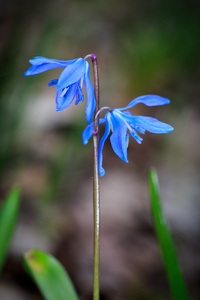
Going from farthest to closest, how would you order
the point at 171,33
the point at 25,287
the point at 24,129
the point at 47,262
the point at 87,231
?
the point at 171,33
the point at 24,129
the point at 87,231
the point at 25,287
the point at 47,262

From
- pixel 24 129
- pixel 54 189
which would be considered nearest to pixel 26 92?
pixel 54 189

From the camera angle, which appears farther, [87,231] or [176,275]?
[87,231]

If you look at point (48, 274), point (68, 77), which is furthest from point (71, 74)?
point (48, 274)

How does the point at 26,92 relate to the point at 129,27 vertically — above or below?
below

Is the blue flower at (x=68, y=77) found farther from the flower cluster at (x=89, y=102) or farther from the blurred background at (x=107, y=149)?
the blurred background at (x=107, y=149)

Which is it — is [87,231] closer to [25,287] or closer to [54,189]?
[54,189]

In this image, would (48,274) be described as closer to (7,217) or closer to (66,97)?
(7,217)

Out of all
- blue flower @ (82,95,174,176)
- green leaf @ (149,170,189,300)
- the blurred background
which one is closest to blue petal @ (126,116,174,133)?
blue flower @ (82,95,174,176)

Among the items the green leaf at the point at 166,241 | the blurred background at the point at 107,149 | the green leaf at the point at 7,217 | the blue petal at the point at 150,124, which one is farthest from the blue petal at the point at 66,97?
the blurred background at the point at 107,149

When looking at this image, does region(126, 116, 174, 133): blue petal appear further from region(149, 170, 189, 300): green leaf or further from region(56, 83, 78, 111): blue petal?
region(149, 170, 189, 300): green leaf
